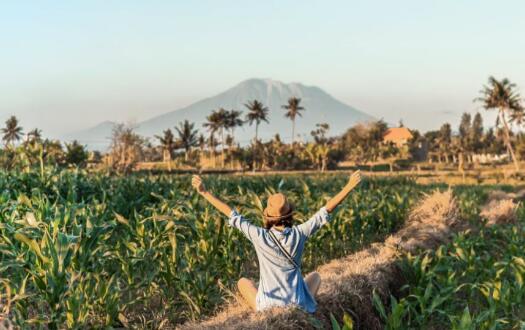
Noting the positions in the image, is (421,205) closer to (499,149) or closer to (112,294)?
(112,294)

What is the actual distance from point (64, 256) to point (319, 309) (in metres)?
2.55

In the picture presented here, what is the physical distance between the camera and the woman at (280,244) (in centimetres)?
458

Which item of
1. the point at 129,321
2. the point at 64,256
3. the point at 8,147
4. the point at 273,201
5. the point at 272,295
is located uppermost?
the point at 8,147

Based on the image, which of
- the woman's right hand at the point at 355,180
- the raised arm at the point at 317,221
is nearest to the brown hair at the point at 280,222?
the raised arm at the point at 317,221

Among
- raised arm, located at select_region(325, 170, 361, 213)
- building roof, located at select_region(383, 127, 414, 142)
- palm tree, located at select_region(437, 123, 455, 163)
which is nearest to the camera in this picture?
raised arm, located at select_region(325, 170, 361, 213)

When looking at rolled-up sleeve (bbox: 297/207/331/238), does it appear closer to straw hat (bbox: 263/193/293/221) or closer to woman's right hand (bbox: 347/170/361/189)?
straw hat (bbox: 263/193/293/221)

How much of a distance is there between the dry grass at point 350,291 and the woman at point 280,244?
0.16 meters

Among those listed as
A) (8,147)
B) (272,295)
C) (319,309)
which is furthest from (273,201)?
(8,147)

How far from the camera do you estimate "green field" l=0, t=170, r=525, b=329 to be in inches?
171

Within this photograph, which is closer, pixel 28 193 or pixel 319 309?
pixel 319 309

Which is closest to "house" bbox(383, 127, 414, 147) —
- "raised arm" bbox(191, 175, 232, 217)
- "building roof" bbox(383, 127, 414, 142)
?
"building roof" bbox(383, 127, 414, 142)

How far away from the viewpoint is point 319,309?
5.11m

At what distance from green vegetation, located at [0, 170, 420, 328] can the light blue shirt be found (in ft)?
2.04

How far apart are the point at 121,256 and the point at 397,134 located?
11628 cm
